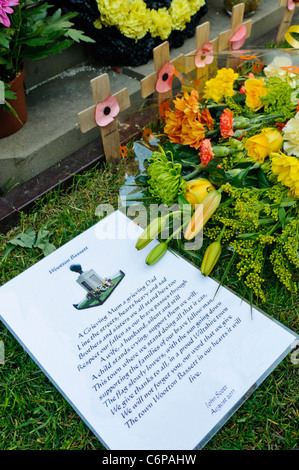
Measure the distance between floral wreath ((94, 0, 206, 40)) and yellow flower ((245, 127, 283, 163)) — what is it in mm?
820

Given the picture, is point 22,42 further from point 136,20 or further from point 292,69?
point 292,69

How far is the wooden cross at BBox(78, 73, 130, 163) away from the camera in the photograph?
1.24 meters

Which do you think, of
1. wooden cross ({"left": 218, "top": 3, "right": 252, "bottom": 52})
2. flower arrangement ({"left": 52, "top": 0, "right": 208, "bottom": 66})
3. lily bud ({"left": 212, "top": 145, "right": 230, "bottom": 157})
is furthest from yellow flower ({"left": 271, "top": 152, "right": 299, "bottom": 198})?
flower arrangement ({"left": 52, "top": 0, "right": 208, "bottom": 66})

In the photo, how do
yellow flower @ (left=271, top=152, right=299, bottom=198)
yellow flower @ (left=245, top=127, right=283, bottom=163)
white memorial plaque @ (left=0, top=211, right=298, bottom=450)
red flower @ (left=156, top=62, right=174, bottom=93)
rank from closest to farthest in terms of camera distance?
1. white memorial plaque @ (left=0, top=211, right=298, bottom=450)
2. yellow flower @ (left=271, top=152, right=299, bottom=198)
3. yellow flower @ (left=245, top=127, right=283, bottom=163)
4. red flower @ (left=156, top=62, right=174, bottom=93)

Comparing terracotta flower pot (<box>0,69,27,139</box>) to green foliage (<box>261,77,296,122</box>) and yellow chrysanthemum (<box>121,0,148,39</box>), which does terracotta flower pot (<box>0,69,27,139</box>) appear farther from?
green foliage (<box>261,77,296,122</box>)

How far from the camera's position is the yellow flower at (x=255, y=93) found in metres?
1.28

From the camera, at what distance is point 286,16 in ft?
6.32

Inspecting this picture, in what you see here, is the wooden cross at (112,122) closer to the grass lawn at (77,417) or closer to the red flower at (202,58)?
the red flower at (202,58)

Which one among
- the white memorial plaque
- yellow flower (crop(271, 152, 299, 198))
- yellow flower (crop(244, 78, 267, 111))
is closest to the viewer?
the white memorial plaque

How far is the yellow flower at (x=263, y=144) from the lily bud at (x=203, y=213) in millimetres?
173

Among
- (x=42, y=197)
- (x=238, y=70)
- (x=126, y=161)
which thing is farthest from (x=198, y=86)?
(x=42, y=197)

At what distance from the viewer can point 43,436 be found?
892 mm

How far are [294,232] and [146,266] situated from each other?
1.40ft

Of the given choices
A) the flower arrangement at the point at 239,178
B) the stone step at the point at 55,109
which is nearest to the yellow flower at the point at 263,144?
the flower arrangement at the point at 239,178
